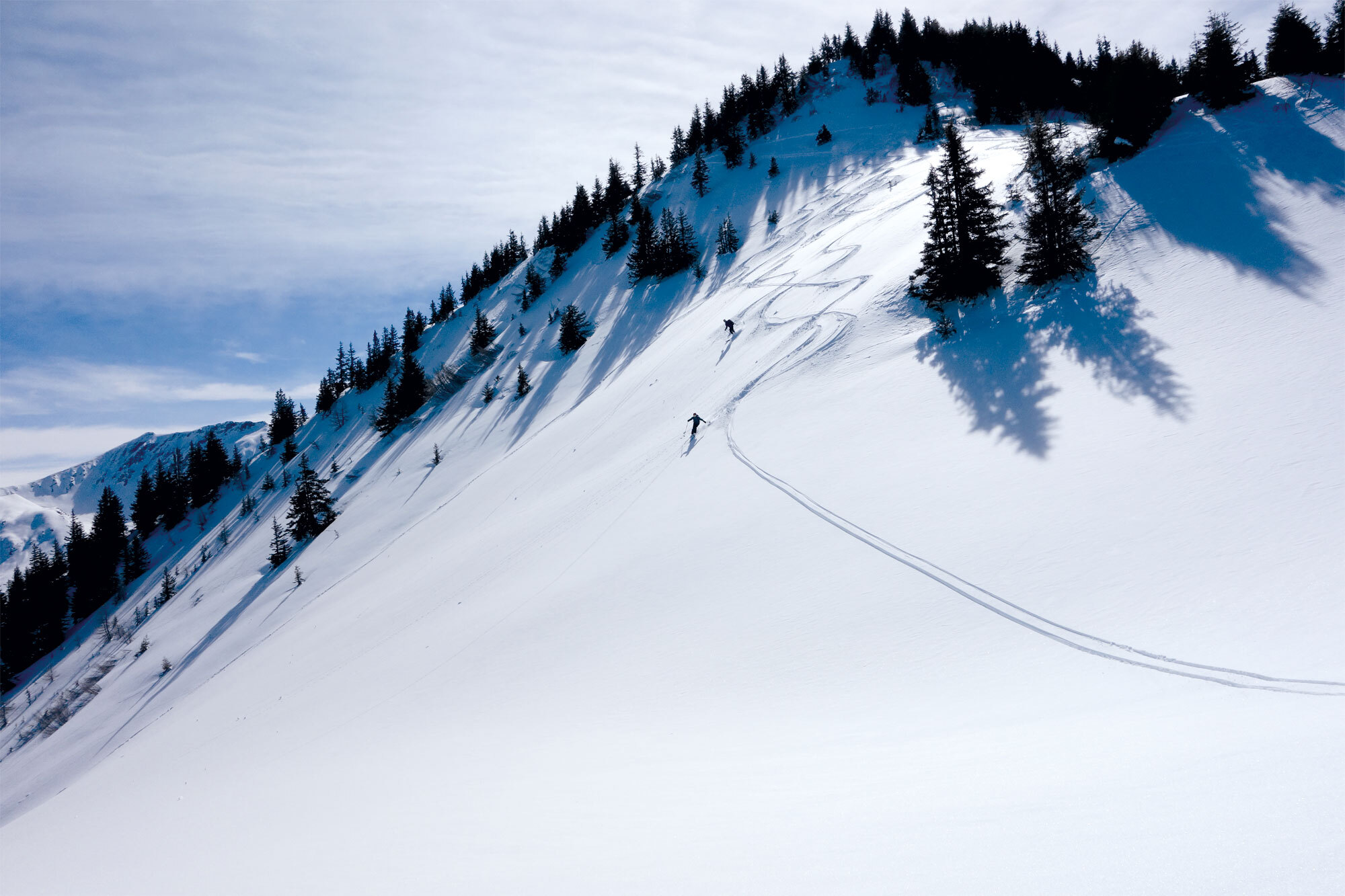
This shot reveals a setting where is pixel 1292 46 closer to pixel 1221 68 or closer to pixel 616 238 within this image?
pixel 1221 68

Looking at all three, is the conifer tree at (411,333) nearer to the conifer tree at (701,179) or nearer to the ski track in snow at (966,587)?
the conifer tree at (701,179)

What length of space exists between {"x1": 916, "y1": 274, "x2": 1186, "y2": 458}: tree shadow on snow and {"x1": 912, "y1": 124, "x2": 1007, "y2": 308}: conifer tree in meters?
0.94

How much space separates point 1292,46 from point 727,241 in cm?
3805

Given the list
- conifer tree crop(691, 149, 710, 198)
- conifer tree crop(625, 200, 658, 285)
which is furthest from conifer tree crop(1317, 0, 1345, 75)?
conifer tree crop(691, 149, 710, 198)

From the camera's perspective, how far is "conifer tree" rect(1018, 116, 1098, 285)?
712 inches

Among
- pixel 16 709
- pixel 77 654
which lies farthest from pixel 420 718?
pixel 77 654

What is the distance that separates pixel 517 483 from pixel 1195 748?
86.5 feet

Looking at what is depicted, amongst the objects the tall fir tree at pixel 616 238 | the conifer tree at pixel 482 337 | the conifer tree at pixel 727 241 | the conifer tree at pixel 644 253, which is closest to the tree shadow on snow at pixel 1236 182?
the conifer tree at pixel 727 241

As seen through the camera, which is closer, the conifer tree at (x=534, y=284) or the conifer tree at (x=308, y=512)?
the conifer tree at (x=308, y=512)

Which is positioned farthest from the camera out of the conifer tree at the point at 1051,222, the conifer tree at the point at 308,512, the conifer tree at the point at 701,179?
the conifer tree at the point at 701,179

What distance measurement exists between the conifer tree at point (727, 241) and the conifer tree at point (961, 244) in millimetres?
35022

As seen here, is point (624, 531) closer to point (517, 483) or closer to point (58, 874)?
point (58, 874)

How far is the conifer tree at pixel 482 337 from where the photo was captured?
64.8 meters

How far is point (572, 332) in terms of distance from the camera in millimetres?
54312
